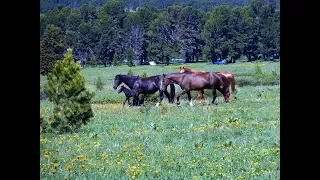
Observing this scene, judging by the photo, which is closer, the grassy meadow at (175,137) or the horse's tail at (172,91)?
the grassy meadow at (175,137)

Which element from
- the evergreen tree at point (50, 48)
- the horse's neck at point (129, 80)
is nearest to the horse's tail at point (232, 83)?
the horse's neck at point (129, 80)

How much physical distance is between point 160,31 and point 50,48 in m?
0.68

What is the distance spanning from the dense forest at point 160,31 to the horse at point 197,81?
0.31 ft

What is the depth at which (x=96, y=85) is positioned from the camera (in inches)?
111

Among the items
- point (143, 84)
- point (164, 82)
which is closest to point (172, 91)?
point (164, 82)

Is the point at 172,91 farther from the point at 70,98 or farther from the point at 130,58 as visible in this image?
the point at 70,98

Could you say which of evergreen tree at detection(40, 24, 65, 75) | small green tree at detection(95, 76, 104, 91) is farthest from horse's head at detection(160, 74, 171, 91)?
evergreen tree at detection(40, 24, 65, 75)

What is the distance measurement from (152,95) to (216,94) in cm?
40

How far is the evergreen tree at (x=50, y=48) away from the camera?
2.73m

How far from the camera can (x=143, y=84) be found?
292 cm

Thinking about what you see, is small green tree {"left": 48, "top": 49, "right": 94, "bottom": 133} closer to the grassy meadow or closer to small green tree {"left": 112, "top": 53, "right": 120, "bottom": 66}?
the grassy meadow

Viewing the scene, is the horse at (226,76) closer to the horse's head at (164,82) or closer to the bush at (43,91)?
the horse's head at (164,82)
